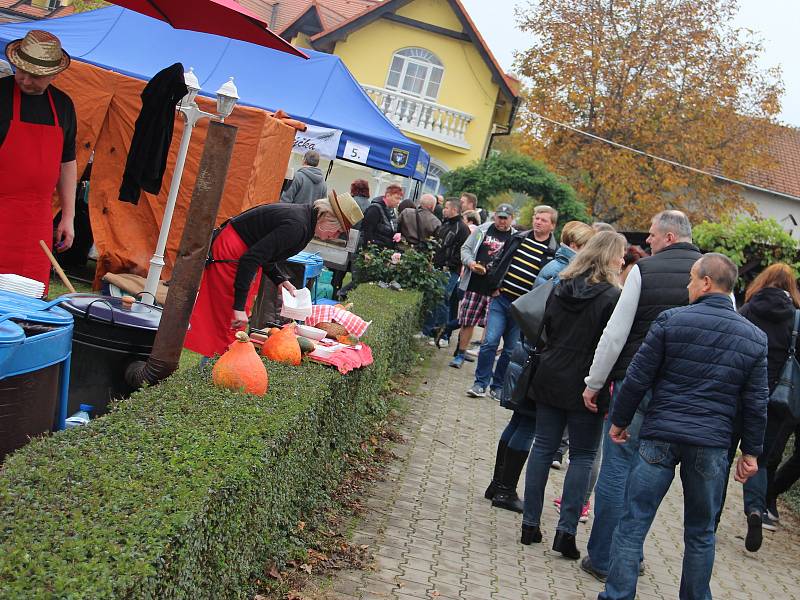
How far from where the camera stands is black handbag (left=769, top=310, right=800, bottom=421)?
8297 mm

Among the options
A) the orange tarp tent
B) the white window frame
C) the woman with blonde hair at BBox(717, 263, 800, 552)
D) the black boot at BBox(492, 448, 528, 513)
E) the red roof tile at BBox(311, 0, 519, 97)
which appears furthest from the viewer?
the white window frame

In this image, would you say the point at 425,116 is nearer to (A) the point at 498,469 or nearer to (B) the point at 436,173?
(B) the point at 436,173

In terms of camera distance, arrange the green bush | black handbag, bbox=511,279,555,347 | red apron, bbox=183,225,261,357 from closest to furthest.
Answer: red apron, bbox=183,225,261,357
black handbag, bbox=511,279,555,347
the green bush

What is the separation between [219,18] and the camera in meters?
6.50

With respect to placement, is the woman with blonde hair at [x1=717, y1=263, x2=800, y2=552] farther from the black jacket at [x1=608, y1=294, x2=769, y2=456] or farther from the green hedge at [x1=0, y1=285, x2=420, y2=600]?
the green hedge at [x1=0, y1=285, x2=420, y2=600]

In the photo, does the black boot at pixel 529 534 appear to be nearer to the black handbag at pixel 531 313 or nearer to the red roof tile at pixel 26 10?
the black handbag at pixel 531 313

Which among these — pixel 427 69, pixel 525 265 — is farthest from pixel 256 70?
pixel 427 69

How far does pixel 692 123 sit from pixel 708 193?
3302 millimetres

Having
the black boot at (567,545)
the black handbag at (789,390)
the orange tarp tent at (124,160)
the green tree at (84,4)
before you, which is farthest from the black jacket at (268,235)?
the green tree at (84,4)

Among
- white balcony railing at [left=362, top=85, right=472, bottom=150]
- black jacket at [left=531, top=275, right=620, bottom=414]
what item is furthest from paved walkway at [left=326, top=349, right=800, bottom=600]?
white balcony railing at [left=362, top=85, right=472, bottom=150]

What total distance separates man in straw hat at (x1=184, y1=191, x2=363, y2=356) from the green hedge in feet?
3.48

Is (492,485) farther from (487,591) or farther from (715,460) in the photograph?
(715,460)

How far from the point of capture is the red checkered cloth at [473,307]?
41.4ft

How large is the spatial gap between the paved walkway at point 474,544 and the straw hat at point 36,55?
10.2 feet
